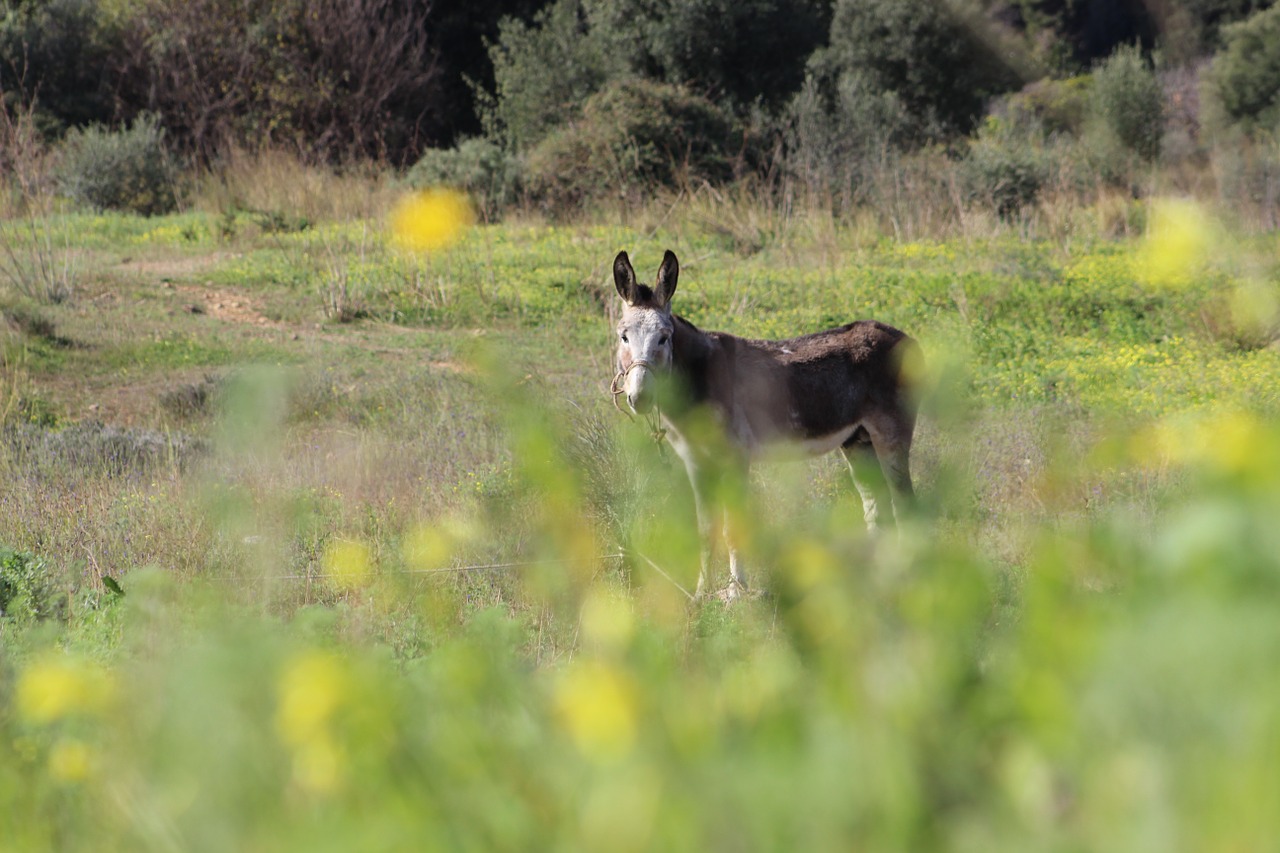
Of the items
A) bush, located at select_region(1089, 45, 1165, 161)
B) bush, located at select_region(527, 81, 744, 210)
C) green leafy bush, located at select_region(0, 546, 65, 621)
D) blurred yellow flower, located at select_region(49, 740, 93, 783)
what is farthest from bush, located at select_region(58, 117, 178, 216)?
blurred yellow flower, located at select_region(49, 740, 93, 783)

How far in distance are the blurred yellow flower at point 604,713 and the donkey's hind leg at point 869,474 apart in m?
5.08

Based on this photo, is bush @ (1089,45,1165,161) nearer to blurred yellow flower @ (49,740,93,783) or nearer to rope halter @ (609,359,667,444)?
rope halter @ (609,359,667,444)

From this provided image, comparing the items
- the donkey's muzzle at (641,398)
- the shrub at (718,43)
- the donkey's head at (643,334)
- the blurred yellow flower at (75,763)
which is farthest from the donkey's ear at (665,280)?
the shrub at (718,43)

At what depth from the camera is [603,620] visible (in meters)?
2.22

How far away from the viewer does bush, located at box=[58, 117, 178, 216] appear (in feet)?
69.7

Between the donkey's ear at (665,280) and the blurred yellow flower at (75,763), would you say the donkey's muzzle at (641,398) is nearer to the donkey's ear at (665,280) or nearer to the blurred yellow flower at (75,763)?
the donkey's ear at (665,280)

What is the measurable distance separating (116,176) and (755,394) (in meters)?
17.8

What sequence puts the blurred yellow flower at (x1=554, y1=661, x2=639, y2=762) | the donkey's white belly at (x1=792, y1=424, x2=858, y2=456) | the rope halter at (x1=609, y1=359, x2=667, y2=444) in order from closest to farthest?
the blurred yellow flower at (x1=554, y1=661, x2=639, y2=762) < the rope halter at (x1=609, y1=359, x2=667, y2=444) < the donkey's white belly at (x1=792, y1=424, x2=858, y2=456)

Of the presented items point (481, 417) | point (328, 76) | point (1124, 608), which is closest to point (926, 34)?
point (328, 76)

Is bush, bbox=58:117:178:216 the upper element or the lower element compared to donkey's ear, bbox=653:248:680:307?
lower

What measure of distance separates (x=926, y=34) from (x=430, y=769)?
28.1 metres

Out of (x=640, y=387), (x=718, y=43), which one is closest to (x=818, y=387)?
(x=640, y=387)

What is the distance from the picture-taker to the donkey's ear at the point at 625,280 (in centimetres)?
605

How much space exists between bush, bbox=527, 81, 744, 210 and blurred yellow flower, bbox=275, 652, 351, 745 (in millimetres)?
18042
